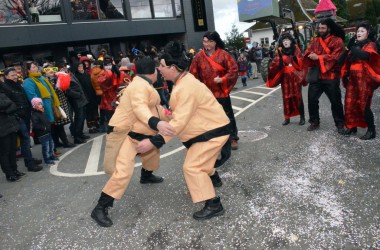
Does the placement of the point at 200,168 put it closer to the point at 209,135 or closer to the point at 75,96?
the point at 209,135

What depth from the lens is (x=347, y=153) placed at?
4.79m

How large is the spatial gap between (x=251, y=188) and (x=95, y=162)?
3019mm

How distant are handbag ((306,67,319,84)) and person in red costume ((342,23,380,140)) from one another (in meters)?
0.53

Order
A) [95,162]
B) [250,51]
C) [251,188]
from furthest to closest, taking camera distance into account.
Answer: [250,51], [95,162], [251,188]

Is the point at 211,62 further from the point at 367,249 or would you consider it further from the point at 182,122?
the point at 367,249

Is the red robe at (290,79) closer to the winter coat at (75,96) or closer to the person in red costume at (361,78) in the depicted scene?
the person in red costume at (361,78)

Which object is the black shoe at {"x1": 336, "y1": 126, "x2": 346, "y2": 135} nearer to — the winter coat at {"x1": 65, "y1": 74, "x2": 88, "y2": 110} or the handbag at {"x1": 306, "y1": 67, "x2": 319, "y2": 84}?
the handbag at {"x1": 306, "y1": 67, "x2": 319, "y2": 84}

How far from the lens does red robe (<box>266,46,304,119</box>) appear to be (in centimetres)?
644

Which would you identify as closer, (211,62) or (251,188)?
(251,188)

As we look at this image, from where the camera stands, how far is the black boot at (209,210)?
337cm

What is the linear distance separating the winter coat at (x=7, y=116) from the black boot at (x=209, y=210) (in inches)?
133

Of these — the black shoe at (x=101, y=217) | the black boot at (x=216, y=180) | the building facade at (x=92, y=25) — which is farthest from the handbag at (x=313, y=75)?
the building facade at (x=92, y=25)

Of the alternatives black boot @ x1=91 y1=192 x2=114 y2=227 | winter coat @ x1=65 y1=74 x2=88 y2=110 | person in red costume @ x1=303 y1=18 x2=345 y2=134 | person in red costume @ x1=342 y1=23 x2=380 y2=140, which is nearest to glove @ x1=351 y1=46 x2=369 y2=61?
person in red costume @ x1=342 y1=23 x2=380 y2=140

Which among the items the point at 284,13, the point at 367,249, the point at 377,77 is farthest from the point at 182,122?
the point at 284,13
